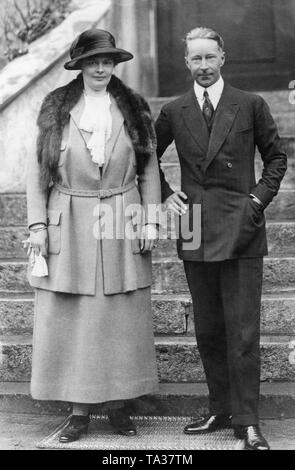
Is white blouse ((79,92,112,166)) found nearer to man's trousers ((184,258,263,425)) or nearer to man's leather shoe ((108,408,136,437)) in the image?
man's trousers ((184,258,263,425))

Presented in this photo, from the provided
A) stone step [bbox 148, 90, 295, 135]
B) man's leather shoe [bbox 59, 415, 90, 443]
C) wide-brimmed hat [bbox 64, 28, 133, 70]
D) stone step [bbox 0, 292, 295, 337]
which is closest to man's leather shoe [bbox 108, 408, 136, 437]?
man's leather shoe [bbox 59, 415, 90, 443]

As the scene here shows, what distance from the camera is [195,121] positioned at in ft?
14.3

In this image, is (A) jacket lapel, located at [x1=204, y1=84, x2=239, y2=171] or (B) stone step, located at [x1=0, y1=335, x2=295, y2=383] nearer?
(A) jacket lapel, located at [x1=204, y1=84, x2=239, y2=171]

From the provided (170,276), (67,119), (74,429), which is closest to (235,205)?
(67,119)

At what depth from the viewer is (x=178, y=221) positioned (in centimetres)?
446

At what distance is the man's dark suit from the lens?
428 centimetres

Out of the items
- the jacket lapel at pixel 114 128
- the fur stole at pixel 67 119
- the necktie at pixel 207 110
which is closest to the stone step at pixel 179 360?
the fur stole at pixel 67 119

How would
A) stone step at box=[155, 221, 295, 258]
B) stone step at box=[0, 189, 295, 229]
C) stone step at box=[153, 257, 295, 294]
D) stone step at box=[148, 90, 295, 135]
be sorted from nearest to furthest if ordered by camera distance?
stone step at box=[153, 257, 295, 294] < stone step at box=[155, 221, 295, 258] < stone step at box=[0, 189, 295, 229] < stone step at box=[148, 90, 295, 135]

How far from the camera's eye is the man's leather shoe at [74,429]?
449cm

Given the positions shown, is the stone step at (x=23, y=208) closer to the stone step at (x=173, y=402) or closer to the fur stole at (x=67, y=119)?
the stone step at (x=173, y=402)

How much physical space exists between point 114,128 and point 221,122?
0.57 m

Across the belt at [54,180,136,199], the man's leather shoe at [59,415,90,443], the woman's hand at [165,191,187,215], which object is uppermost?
the belt at [54,180,136,199]

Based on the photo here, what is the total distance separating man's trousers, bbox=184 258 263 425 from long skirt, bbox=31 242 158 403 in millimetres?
356

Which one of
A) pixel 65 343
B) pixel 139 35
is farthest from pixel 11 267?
pixel 139 35
